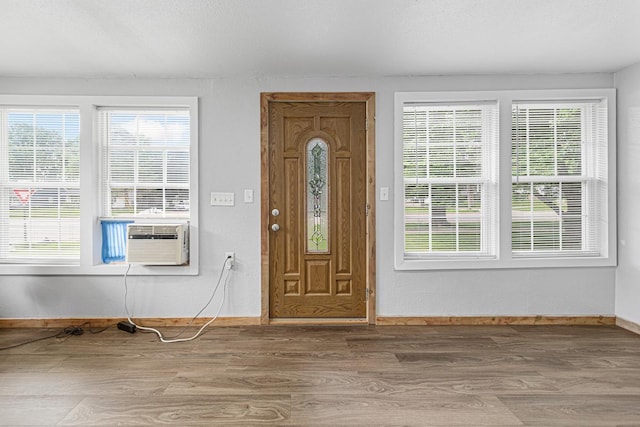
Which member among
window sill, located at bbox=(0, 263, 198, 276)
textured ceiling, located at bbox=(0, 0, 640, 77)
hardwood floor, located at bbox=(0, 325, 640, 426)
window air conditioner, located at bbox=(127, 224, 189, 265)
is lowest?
hardwood floor, located at bbox=(0, 325, 640, 426)

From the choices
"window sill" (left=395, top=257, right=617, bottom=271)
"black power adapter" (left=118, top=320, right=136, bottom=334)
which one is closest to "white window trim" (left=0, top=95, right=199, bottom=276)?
"black power adapter" (left=118, top=320, right=136, bottom=334)

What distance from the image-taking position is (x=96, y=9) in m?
2.50

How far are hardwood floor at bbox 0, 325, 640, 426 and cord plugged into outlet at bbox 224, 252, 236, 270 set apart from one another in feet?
1.91

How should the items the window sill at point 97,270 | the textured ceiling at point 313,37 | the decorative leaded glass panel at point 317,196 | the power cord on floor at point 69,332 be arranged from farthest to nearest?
1. the decorative leaded glass panel at point 317,196
2. the window sill at point 97,270
3. the power cord on floor at point 69,332
4. the textured ceiling at point 313,37

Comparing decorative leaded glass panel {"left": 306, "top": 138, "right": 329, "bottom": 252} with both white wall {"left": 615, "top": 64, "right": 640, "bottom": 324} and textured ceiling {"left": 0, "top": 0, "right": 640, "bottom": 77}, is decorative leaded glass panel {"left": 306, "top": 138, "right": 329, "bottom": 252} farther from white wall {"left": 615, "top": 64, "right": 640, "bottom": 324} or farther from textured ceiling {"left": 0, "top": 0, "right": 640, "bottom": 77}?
white wall {"left": 615, "top": 64, "right": 640, "bottom": 324}

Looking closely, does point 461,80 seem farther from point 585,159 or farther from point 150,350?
point 150,350

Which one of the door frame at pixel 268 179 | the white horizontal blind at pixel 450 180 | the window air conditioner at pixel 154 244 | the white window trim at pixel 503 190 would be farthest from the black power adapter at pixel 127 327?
the white horizontal blind at pixel 450 180

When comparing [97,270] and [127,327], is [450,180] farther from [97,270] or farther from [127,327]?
[97,270]

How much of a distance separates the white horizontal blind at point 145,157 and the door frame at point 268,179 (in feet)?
2.38

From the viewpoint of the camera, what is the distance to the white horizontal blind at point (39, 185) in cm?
386

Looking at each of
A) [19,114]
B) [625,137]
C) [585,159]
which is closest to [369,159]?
[585,159]

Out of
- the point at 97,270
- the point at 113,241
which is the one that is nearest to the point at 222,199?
the point at 113,241

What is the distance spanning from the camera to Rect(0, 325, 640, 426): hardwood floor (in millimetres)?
2203

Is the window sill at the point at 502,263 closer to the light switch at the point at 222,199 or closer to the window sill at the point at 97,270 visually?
the light switch at the point at 222,199
